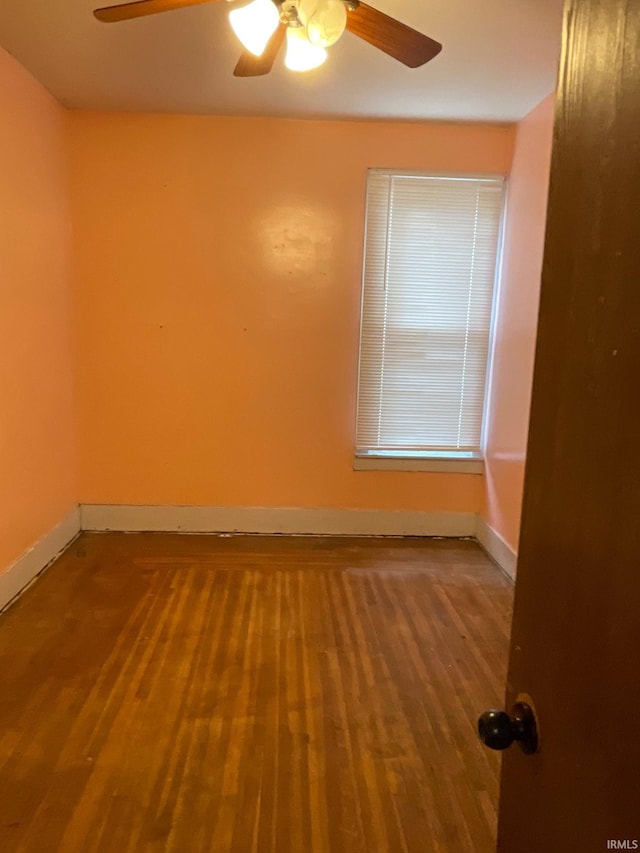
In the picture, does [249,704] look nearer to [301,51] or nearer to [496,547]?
[496,547]

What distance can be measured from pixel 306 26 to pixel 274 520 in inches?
109

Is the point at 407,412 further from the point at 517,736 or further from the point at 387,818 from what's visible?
the point at 517,736

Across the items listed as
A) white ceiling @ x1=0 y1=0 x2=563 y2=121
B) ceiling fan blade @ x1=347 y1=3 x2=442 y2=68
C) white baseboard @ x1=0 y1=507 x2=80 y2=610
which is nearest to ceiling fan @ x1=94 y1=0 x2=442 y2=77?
ceiling fan blade @ x1=347 y1=3 x2=442 y2=68

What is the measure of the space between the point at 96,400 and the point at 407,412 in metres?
1.93

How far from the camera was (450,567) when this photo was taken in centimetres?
347

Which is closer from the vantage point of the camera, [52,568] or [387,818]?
[387,818]

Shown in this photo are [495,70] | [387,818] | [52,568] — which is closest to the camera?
[387,818]

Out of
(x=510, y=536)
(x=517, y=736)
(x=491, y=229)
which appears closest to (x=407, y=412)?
(x=510, y=536)

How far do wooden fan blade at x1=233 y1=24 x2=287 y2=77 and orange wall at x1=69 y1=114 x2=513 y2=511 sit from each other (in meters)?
1.28

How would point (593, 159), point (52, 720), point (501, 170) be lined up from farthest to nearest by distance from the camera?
1. point (501, 170)
2. point (52, 720)
3. point (593, 159)

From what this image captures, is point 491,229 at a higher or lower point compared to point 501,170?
lower

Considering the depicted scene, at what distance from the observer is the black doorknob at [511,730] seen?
767 millimetres

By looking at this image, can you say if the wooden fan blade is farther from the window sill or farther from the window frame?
the window sill

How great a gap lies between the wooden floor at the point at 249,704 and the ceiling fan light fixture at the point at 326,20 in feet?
7.21
